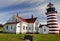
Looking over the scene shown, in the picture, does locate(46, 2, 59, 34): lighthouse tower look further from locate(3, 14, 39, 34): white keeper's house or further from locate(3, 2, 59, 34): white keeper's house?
locate(3, 14, 39, 34): white keeper's house

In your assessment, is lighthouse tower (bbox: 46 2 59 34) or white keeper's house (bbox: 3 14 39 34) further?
white keeper's house (bbox: 3 14 39 34)

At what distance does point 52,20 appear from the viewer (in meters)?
43.8

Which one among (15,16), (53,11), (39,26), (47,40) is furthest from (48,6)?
(47,40)

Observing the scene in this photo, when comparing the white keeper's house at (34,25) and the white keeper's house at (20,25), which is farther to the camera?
the white keeper's house at (20,25)

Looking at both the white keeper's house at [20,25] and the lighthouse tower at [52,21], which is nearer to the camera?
the lighthouse tower at [52,21]

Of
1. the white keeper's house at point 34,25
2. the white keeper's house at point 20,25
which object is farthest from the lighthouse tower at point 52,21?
the white keeper's house at point 20,25

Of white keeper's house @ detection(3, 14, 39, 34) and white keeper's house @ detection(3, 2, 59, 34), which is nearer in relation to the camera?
white keeper's house @ detection(3, 2, 59, 34)

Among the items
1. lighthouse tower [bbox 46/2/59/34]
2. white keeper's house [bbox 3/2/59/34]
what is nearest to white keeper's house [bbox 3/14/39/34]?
white keeper's house [bbox 3/2/59/34]

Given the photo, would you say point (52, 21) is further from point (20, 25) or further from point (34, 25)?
point (20, 25)

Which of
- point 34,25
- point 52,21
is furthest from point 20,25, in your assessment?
point 52,21

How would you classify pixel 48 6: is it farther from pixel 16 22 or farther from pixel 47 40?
pixel 47 40

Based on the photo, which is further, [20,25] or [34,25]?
[34,25]

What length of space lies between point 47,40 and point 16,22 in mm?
17984

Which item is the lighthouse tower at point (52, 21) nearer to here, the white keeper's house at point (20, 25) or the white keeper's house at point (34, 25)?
the white keeper's house at point (34, 25)
